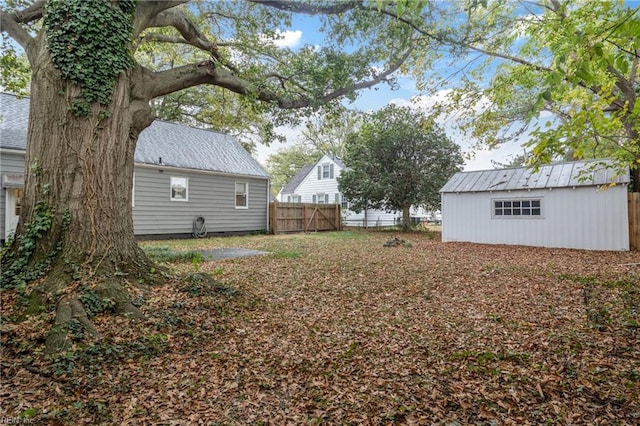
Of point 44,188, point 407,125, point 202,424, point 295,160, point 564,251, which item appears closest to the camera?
point 202,424

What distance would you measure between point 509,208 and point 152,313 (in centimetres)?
1221

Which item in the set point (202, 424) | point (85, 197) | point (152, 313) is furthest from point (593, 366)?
point (85, 197)

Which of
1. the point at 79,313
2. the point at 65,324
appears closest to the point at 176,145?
the point at 79,313

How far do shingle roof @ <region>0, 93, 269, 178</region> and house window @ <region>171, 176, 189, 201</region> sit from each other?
60 cm

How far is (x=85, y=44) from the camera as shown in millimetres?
4195

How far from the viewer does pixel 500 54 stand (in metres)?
10.6

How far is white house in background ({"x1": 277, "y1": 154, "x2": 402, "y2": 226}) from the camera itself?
24.3m

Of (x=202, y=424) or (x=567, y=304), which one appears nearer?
(x=202, y=424)

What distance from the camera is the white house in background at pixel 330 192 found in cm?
2428

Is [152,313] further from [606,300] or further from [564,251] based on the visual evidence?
[564,251]

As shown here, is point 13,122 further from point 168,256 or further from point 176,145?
point 168,256

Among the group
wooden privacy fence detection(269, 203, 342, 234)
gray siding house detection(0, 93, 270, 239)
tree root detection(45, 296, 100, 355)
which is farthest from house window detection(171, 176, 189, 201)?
tree root detection(45, 296, 100, 355)

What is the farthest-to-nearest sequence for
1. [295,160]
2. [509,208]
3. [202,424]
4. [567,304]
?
[295,160]
[509,208]
[567,304]
[202,424]

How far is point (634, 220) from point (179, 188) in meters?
15.6
